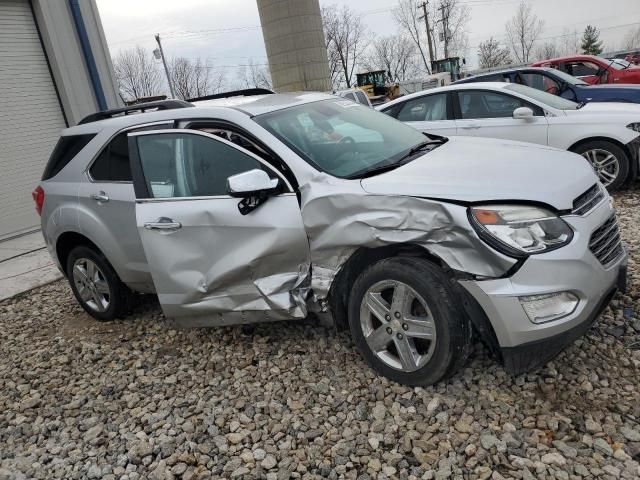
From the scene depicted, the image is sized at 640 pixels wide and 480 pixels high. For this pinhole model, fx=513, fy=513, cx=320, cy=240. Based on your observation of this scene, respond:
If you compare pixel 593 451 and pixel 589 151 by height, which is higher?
pixel 589 151

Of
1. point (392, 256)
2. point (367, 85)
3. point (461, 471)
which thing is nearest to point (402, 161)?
point (392, 256)

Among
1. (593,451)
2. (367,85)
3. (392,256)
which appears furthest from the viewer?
(367,85)

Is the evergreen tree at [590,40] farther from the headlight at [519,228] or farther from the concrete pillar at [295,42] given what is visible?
the headlight at [519,228]

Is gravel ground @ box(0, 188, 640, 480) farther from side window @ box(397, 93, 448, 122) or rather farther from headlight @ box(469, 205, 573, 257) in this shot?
side window @ box(397, 93, 448, 122)

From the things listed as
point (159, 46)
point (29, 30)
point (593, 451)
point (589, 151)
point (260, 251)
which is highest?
point (159, 46)

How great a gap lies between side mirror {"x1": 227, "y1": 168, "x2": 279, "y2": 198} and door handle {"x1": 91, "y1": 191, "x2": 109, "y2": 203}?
4.83 feet

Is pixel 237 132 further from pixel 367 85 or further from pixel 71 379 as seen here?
pixel 367 85

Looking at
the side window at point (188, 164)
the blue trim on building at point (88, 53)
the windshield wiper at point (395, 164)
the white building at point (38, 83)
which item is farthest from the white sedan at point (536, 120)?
the white building at point (38, 83)

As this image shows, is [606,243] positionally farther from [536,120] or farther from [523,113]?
[536,120]

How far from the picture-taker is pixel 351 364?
131 inches

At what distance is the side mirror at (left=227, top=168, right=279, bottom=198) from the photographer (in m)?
2.96

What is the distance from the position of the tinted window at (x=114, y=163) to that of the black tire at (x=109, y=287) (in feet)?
2.22

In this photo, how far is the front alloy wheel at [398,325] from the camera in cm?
278

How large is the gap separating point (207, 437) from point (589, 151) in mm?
5614
